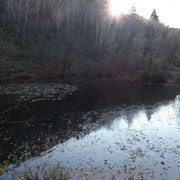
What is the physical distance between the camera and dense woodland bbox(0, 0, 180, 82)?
37.1 metres

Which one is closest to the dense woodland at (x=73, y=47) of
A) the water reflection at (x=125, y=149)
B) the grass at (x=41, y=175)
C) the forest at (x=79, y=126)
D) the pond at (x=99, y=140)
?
the forest at (x=79, y=126)

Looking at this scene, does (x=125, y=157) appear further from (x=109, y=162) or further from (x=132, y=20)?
(x=132, y=20)

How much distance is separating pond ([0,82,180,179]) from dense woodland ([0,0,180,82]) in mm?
12801

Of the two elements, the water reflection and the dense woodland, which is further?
the dense woodland

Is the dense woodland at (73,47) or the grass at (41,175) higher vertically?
the dense woodland at (73,47)

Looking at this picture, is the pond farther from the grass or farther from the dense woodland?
the dense woodland

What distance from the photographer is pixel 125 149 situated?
8070 millimetres

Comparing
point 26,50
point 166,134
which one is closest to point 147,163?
point 166,134

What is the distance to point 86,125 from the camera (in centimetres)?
1117

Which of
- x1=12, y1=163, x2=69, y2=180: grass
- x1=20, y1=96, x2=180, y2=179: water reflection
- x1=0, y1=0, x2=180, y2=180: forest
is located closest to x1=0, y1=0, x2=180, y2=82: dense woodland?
x1=0, y1=0, x2=180, y2=180: forest

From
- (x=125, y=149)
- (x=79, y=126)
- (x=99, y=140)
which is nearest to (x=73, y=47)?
(x=79, y=126)

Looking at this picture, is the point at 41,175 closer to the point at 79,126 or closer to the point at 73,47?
the point at 79,126

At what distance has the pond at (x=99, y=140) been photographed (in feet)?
21.2

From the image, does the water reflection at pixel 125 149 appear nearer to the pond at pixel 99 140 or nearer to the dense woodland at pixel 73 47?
the pond at pixel 99 140
